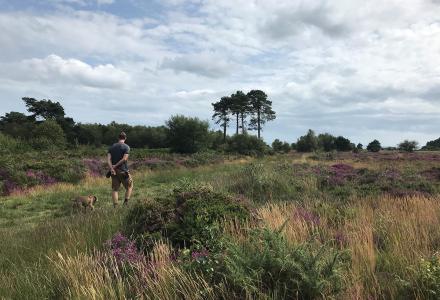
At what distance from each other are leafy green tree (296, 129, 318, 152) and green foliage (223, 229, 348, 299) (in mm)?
74738

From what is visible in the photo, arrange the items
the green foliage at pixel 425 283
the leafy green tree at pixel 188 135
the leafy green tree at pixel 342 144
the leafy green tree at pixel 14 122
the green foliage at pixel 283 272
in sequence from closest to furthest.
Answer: the green foliage at pixel 425 283, the green foliage at pixel 283 272, the leafy green tree at pixel 188 135, the leafy green tree at pixel 14 122, the leafy green tree at pixel 342 144

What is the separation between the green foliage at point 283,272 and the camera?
3641 millimetres

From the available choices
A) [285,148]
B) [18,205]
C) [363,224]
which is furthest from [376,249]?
[285,148]

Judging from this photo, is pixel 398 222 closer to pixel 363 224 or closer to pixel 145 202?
pixel 363 224

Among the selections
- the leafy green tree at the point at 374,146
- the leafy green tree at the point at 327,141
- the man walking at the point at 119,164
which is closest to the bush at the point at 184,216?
the man walking at the point at 119,164

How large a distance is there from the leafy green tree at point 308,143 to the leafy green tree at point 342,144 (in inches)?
213

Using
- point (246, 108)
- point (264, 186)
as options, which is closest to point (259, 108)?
point (246, 108)

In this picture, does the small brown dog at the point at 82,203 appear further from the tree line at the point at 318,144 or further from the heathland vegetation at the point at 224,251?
the tree line at the point at 318,144

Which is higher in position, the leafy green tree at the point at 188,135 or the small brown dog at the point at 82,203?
the leafy green tree at the point at 188,135

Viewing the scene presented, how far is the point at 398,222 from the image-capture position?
6254 mm

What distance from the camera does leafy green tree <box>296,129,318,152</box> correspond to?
7781 centimetres

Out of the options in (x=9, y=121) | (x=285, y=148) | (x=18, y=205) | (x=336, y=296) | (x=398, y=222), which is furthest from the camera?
(x=285, y=148)

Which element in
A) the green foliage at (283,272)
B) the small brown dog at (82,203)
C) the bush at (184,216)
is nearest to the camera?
the green foliage at (283,272)

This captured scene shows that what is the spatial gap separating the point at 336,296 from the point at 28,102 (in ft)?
256
